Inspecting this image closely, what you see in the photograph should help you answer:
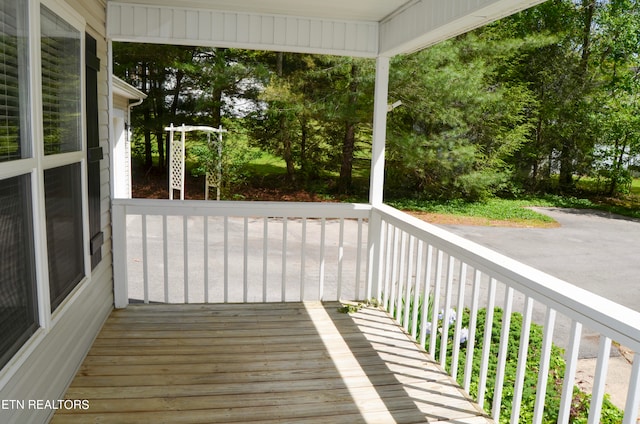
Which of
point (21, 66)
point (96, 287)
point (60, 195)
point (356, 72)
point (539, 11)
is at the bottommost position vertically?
point (96, 287)

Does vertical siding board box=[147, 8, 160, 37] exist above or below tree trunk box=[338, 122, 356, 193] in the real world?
above

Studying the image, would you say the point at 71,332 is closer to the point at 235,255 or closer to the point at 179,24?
the point at 179,24

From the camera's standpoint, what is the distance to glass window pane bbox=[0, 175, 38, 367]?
5.48 ft

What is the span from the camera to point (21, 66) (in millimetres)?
1775

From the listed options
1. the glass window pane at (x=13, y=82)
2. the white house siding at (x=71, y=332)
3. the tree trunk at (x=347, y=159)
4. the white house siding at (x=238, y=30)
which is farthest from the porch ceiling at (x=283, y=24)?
the tree trunk at (x=347, y=159)

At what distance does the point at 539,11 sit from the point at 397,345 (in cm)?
1545

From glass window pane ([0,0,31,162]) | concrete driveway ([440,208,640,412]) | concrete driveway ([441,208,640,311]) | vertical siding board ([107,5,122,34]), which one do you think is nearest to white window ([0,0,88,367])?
glass window pane ([0,0,31,162])

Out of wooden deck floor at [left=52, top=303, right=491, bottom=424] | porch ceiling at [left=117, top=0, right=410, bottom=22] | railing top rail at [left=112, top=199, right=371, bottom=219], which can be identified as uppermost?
porch ceiling at [left=117, top=0, right=410, bottom=22]

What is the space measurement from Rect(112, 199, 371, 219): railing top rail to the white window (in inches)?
39.4

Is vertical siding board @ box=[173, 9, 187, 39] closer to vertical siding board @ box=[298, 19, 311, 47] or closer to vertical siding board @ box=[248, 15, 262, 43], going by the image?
vertical siding board @ box=[248, 15, 262, 43]

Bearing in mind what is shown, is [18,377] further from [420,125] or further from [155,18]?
[420,125]

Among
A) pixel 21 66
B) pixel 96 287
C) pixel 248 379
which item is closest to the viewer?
pixel 21 66

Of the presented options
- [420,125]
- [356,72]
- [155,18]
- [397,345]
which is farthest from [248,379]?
[420,125]

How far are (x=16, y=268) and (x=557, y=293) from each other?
198 centimetres
